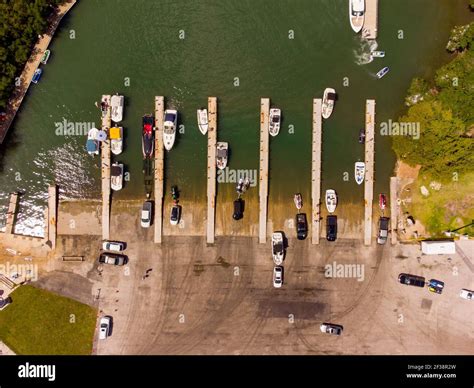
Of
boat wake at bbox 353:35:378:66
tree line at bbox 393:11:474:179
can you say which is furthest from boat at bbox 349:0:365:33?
tree line at bbox 393:11:474:179

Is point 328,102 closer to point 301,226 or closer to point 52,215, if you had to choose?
point 301,226

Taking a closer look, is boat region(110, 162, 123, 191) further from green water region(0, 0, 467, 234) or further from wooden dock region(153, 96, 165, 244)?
wooden dock region(153, 96, 165, 244)

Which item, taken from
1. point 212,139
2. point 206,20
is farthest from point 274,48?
point 212,139

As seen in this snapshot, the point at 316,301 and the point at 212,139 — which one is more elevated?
the point at 212,139

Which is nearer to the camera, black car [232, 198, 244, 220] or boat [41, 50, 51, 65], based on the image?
boat [41, 50, 51, 65]
